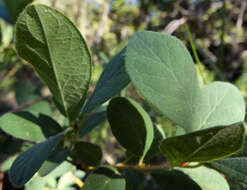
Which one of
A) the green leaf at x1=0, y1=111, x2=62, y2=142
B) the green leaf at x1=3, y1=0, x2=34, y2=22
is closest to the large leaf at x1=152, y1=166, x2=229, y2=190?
the green leaf at x1=0, y1=111, x2=62, y2=142

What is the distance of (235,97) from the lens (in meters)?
0.49

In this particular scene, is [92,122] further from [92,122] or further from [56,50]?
[56,50]

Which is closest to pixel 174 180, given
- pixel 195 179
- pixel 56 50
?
pixel 195 179

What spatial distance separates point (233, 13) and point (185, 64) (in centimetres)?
181

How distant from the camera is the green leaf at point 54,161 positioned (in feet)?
1.49

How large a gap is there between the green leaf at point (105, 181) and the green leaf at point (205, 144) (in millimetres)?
99

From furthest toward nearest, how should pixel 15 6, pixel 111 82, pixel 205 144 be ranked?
1. pixel 15 6
2. pixel 111 82
3. pixel 205 144

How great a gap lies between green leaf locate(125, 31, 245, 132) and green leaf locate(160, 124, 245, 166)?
35 millimetres

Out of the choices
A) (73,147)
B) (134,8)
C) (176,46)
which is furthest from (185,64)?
(134,8)

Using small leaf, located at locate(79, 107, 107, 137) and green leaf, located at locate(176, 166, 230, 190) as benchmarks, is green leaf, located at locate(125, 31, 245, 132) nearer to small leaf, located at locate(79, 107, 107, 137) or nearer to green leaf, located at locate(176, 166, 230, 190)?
green leaf, located at locate(176, 166, 230, 190)

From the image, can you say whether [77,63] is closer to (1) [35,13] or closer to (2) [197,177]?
(1) [35,13]

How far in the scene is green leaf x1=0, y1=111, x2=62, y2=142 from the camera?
0.52 metres

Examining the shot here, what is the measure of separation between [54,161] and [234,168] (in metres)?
0.27

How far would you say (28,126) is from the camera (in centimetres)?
54
